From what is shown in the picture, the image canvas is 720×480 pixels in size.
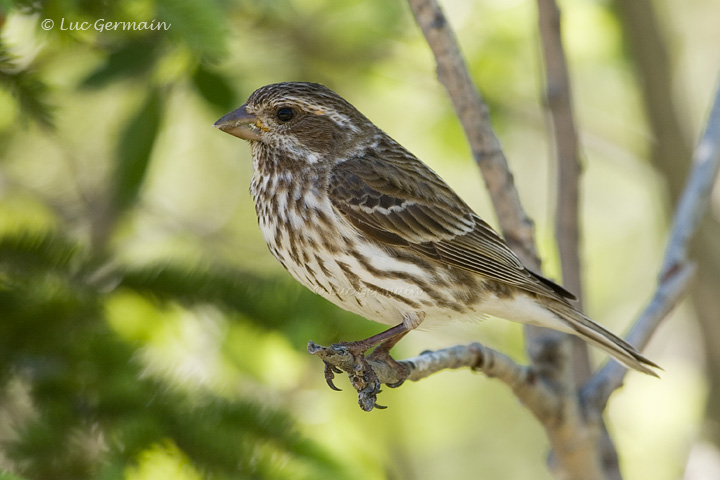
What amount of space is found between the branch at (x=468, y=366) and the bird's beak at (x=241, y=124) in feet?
4.09

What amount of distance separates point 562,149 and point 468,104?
732 mm

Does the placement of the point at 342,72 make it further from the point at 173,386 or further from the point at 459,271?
the point at 173,386

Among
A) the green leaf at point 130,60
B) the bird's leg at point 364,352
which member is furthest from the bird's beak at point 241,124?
the bird's leg at point 364,352

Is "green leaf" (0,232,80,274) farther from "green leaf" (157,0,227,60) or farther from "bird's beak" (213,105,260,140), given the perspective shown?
"green leaf" (157,0,227,60)

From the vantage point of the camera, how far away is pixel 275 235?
375 cm

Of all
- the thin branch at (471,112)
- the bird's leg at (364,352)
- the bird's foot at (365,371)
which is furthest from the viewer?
the thin branch at (471,112)

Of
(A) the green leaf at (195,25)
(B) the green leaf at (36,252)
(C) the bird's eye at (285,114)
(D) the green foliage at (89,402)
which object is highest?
(A) the green leaf at (195,25)

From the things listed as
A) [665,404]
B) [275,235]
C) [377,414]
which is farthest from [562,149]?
[665,404]

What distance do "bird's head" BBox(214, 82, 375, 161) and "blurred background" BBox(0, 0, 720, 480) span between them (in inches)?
6.1

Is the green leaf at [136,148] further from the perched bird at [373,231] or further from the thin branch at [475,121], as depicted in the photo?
the thin branch at [475,121]

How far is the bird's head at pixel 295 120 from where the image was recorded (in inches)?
152

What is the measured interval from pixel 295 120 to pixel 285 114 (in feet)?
0.19

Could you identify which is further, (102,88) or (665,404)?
(665,404)

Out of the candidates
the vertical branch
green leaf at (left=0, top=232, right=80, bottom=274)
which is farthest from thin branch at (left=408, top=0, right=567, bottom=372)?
green leaf at (left=0, top=232, right=80, bottom=274)
